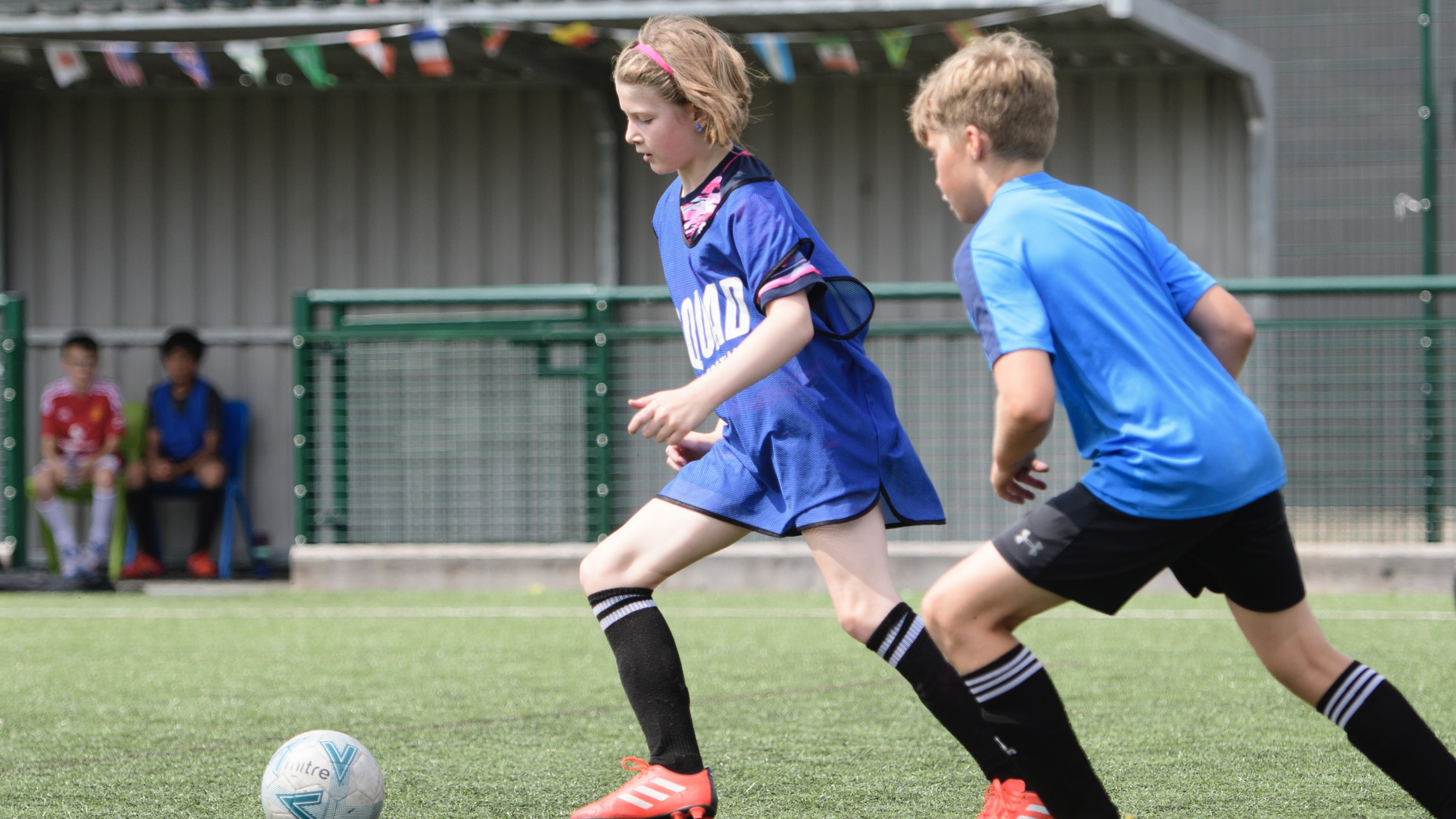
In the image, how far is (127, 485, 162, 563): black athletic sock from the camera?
10.5 m

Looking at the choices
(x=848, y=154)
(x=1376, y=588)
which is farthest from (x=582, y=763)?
(x=848, y=154)

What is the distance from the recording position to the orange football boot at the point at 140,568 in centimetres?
1057

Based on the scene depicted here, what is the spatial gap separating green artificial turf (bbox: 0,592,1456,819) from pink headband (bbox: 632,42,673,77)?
1.61 metres

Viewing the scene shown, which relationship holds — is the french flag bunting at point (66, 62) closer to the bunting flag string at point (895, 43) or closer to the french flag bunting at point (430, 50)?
the french flag bunting at point (430, 50)

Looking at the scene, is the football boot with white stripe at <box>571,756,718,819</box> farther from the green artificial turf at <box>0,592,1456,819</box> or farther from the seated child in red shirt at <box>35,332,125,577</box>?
the seated child in red shirt at <box>35,332,125,577</box>

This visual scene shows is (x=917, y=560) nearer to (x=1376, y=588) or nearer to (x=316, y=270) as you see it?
(x=1376, y=588)

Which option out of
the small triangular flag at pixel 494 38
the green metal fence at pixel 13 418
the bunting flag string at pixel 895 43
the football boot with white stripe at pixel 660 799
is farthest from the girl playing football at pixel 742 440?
the green metal fence at pixel 13 418

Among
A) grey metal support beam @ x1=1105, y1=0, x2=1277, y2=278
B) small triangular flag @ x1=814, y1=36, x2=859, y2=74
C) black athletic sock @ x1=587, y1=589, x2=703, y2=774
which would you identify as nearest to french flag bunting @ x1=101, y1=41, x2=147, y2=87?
small triangular flag @ x1=814, y1=36, x2=859, y2=74

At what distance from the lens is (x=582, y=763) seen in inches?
163

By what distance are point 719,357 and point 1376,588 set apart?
6272 mm

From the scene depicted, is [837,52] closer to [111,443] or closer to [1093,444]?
[111,443]

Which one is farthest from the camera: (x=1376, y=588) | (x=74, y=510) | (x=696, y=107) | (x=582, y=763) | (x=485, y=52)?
(x=74, y=510)

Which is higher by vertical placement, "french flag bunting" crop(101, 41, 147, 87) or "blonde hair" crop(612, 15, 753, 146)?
"french flag bunting" crop(101, 41, 147, 87)

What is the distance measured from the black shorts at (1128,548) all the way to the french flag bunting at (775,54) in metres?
6.52
